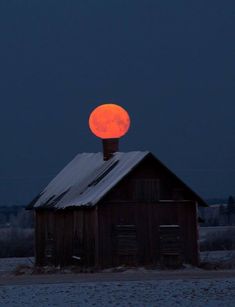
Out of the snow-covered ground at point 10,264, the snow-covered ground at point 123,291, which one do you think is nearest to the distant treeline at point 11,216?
the snow-covered ground at point 10,264

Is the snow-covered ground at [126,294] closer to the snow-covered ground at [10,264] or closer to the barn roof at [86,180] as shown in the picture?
the barn roof at [86,180]

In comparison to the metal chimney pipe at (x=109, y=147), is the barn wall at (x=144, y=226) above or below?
below

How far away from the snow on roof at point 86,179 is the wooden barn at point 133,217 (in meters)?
0.06

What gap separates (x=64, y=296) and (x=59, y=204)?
15.1 metres

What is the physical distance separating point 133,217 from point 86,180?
3.85 metres

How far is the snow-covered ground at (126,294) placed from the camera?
76.3 feet

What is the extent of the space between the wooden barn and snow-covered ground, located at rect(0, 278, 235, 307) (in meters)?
8.73

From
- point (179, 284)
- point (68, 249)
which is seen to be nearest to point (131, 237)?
point (68, 249)

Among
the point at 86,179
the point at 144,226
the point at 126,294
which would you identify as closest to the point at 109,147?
the point at 86,179

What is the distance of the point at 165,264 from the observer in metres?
37.2

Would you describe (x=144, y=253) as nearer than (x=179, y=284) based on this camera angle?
No

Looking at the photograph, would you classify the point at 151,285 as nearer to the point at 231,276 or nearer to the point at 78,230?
the point at 231,276

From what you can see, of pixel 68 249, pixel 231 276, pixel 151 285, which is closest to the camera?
pixel 151 285

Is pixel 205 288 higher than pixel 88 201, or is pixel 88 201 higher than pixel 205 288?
pixel 88 201
